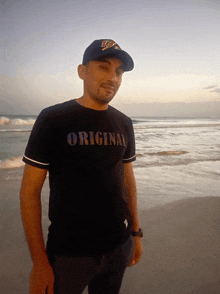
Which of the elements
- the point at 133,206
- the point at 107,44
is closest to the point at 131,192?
the point at 133,206

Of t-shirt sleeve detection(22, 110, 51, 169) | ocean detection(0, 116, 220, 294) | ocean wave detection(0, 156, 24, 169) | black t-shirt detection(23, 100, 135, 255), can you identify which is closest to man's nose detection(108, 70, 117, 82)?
black t-shirt detection(23, 100, 135, 255)

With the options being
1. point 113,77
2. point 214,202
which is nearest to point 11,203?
point 113,77

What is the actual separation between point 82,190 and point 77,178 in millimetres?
81

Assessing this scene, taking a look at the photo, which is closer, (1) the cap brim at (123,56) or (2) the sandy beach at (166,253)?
(1) the cap brim at (123,56)

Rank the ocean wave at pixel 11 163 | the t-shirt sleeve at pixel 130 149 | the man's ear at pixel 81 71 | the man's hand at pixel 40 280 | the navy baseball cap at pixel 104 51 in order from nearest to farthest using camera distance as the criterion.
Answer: the man's hand at pixel 40 280 → the navy baseball cap at pixel 104 51 → the man's ear at pixel 81 71 → the t-shirt sleeve at pixel 130 149 → the ocean wave at pixel 11 163

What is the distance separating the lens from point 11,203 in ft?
12.7

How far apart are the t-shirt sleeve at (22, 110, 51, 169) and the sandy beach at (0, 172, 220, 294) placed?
1741 millimetres

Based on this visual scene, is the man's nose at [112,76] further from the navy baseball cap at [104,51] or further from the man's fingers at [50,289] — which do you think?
the man's fingers at [50,289]

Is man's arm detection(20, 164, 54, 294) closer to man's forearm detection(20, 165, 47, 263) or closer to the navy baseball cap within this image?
man's forearm detection(20, 165, 47, 263)

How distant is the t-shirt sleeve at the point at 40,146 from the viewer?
3.65 ft

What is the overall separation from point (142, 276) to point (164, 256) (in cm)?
42

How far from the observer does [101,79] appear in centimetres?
133

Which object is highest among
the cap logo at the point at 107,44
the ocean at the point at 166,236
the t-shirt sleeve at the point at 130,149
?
the cap logo at the point at 107,44

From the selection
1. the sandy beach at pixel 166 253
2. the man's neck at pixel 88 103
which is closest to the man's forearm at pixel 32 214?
the man's neck at pixel 88 103
